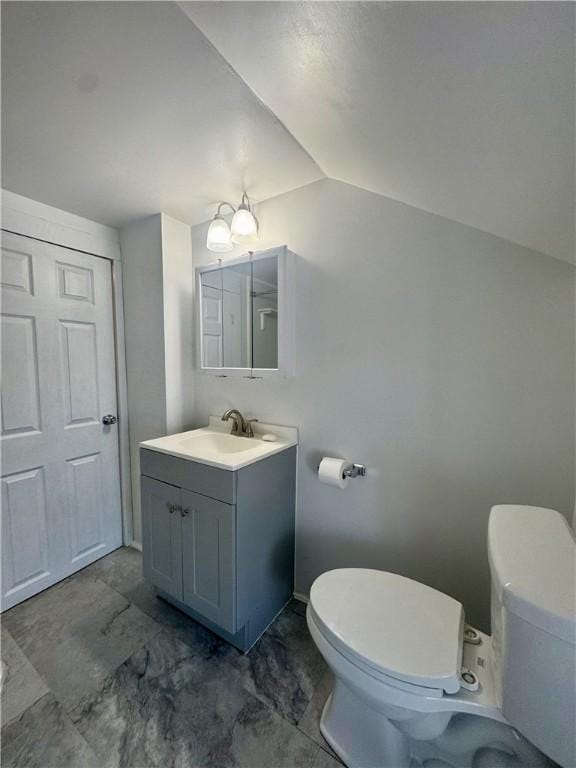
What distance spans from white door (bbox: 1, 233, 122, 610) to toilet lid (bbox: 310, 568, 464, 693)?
1553 millimetres

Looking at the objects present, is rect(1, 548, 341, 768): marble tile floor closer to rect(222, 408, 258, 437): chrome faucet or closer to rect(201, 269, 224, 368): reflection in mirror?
rect(222, 408, 258, 437): chrome faucet

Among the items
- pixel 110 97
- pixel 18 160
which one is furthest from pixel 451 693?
pixel 18 160

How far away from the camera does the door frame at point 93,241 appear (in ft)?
4.77

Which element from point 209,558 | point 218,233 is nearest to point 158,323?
point 218,233

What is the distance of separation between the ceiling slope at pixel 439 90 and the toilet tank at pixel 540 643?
0.83 m

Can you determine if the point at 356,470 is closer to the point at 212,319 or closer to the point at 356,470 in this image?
the point at 356,470

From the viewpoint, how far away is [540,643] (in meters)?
0.58

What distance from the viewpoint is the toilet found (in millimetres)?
586

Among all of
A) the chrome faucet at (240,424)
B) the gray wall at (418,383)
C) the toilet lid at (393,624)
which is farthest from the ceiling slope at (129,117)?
the toilet lid at (393,624)

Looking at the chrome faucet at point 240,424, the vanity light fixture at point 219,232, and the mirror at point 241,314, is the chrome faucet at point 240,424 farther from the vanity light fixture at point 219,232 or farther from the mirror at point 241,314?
the vanity light fixture at point 219,232

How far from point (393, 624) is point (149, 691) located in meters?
0.99

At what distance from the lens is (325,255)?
1382 millimetres

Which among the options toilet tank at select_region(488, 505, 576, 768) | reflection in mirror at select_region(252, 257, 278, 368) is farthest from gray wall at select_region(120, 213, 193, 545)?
toilet tank at select_region(488, 505, 576, 768)

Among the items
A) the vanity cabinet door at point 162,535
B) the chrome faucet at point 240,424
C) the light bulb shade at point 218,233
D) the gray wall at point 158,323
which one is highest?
the light bulb shade at point 218,233
